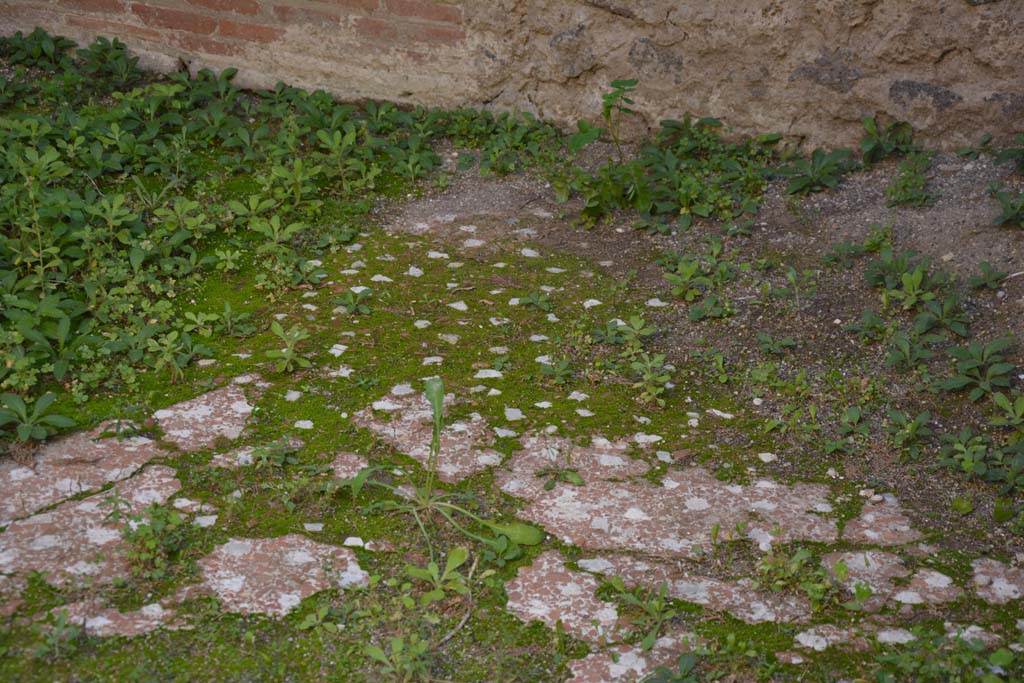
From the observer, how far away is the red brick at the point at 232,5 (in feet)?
18.5

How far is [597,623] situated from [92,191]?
3.29 meters

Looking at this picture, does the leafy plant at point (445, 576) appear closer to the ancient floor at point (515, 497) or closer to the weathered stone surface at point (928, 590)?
the ancient floor at point (515, 497)

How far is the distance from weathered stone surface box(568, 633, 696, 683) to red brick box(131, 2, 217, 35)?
464 centimetres

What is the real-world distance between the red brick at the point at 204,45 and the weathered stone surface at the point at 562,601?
13.8 ft

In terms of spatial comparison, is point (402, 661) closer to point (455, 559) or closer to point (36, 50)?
point (455, 559)

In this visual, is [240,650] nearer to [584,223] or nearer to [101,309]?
[101,309]

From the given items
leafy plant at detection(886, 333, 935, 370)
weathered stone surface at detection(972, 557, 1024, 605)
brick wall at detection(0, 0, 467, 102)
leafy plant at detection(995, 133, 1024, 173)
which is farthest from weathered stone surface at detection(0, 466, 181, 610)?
leafy plant at detection(995, 133, 1024, 173)

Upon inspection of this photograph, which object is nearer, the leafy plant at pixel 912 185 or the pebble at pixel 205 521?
the pebble at pixel 205 521

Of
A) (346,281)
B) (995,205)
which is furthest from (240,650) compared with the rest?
(995,205)

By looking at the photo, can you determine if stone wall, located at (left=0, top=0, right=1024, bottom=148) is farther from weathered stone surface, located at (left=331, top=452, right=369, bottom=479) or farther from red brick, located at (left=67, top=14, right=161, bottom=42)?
weathered stone surface, located at (left=331, top=452, right=369, bottom=479)

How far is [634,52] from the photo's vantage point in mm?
5230

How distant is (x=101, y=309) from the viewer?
12.2ft

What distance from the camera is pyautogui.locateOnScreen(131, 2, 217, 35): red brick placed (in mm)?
5723

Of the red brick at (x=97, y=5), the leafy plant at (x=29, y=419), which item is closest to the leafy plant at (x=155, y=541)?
the leafy plant at (x=29, y=419)
